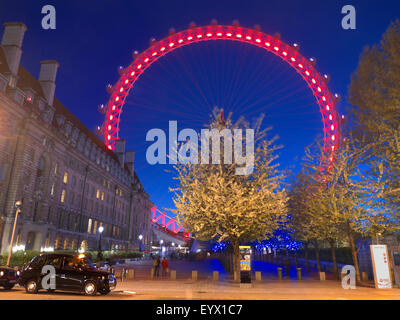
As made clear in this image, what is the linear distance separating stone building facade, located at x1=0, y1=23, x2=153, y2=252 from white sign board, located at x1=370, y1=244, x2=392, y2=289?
4118cm

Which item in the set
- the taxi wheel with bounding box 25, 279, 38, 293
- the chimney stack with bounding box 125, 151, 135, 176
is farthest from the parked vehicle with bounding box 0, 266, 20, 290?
the chimney stack with bounding box 125, 151, 135, 176

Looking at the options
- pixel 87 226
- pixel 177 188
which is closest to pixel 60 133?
pixel 87 226

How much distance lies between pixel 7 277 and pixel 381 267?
76.9 ft

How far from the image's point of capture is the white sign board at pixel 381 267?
840 inches

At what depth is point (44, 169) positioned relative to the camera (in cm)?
5106

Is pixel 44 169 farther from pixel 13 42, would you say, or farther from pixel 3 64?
pixel 13 42

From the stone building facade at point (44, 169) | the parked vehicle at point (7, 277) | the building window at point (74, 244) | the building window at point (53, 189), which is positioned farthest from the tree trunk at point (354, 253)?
the building window at point (74, 244)

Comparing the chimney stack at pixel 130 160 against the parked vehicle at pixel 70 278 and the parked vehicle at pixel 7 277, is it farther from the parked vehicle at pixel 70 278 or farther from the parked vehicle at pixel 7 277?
the parked vehicle at pixel 70 278

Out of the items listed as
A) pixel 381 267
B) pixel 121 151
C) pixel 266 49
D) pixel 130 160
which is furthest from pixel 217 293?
pixel 130 160

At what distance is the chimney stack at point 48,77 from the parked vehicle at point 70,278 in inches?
1776

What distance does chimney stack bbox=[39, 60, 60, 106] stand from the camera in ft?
185

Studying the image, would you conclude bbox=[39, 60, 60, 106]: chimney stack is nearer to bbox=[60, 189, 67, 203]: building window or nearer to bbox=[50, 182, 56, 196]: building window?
bbox=[50, 182, 56, 196]: building window
